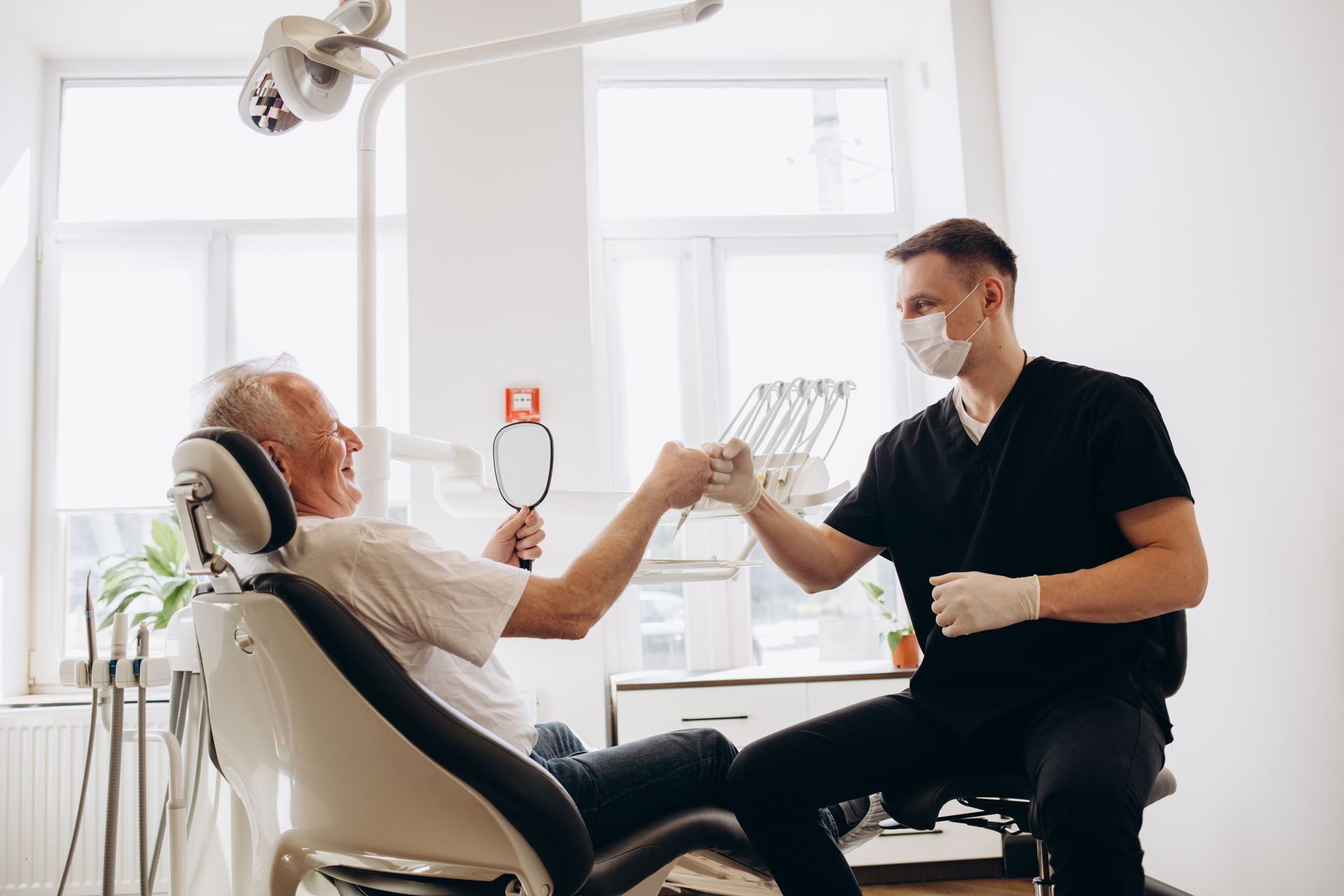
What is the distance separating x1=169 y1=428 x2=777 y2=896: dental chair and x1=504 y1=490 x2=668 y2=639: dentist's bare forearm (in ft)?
0.52

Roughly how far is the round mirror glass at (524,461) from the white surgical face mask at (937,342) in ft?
2.20

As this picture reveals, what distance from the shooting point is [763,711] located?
2.98 m

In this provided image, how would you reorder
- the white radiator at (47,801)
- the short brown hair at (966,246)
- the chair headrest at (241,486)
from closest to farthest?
the chair headrest at (241,486), the short brown hair at (966,246), the white radiator at (47,801)

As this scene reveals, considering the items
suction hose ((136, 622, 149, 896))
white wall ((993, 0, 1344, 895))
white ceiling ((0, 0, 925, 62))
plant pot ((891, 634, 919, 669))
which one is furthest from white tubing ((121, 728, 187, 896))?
white ceiling ((0, 0, 925, 62))

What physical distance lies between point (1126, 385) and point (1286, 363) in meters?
0.58

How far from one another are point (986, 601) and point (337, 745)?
90 centimetres

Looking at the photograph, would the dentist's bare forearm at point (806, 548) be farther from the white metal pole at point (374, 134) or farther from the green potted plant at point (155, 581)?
the green potted plant at point (155, 581)

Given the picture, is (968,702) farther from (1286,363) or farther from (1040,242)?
(1040,242)

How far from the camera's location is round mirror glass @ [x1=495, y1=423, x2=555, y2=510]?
1578 millimetres

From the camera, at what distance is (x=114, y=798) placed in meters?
1.41

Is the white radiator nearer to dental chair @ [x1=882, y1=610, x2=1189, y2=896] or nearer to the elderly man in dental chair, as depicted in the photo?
the elderly man in dental chair

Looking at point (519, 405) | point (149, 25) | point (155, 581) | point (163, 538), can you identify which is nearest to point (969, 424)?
point (519, 405)

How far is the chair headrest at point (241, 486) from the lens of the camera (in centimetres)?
105

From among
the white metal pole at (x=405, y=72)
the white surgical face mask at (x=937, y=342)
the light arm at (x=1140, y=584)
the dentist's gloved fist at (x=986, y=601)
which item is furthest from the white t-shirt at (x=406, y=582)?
the white surgical face mask at (x=937, y=342)
